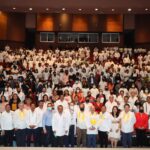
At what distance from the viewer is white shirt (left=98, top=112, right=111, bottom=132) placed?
50.7ft

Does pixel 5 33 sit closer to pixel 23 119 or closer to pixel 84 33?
pixel 84 33

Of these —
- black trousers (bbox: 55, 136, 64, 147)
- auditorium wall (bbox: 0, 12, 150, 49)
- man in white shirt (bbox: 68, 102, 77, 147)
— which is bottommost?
black trousers (bbox: 55, 136, 64, 147)

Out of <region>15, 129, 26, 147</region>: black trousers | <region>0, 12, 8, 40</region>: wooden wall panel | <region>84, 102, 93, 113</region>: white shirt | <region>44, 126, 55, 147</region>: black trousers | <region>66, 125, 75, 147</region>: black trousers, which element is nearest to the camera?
<region>15, 129, 26, 147</region>: black trousers

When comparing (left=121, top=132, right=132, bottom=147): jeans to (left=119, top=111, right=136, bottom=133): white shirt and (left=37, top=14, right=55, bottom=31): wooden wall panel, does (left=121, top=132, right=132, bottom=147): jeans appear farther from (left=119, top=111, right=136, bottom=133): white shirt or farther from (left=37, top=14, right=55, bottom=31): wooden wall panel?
(left=37, top=14, right=55, bottom=31): wooden wall panel

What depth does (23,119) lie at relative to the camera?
50.8ft

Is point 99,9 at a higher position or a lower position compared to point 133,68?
higher

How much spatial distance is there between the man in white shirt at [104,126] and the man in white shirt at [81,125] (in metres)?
0.56

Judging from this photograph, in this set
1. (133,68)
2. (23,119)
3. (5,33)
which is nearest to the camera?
(23,119)

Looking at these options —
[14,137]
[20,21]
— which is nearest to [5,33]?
[20,21]

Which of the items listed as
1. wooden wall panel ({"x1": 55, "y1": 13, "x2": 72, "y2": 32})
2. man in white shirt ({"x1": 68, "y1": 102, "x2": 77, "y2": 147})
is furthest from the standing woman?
wooden wall panel ({"x1": 55, "y1": 13, "x2": 72, "y2": 32})

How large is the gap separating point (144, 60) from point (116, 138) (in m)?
16.2

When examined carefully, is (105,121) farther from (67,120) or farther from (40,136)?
(40,136)

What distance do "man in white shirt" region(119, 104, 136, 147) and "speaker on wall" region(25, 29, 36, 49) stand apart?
26.2 m

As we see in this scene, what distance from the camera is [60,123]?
50.2ft
